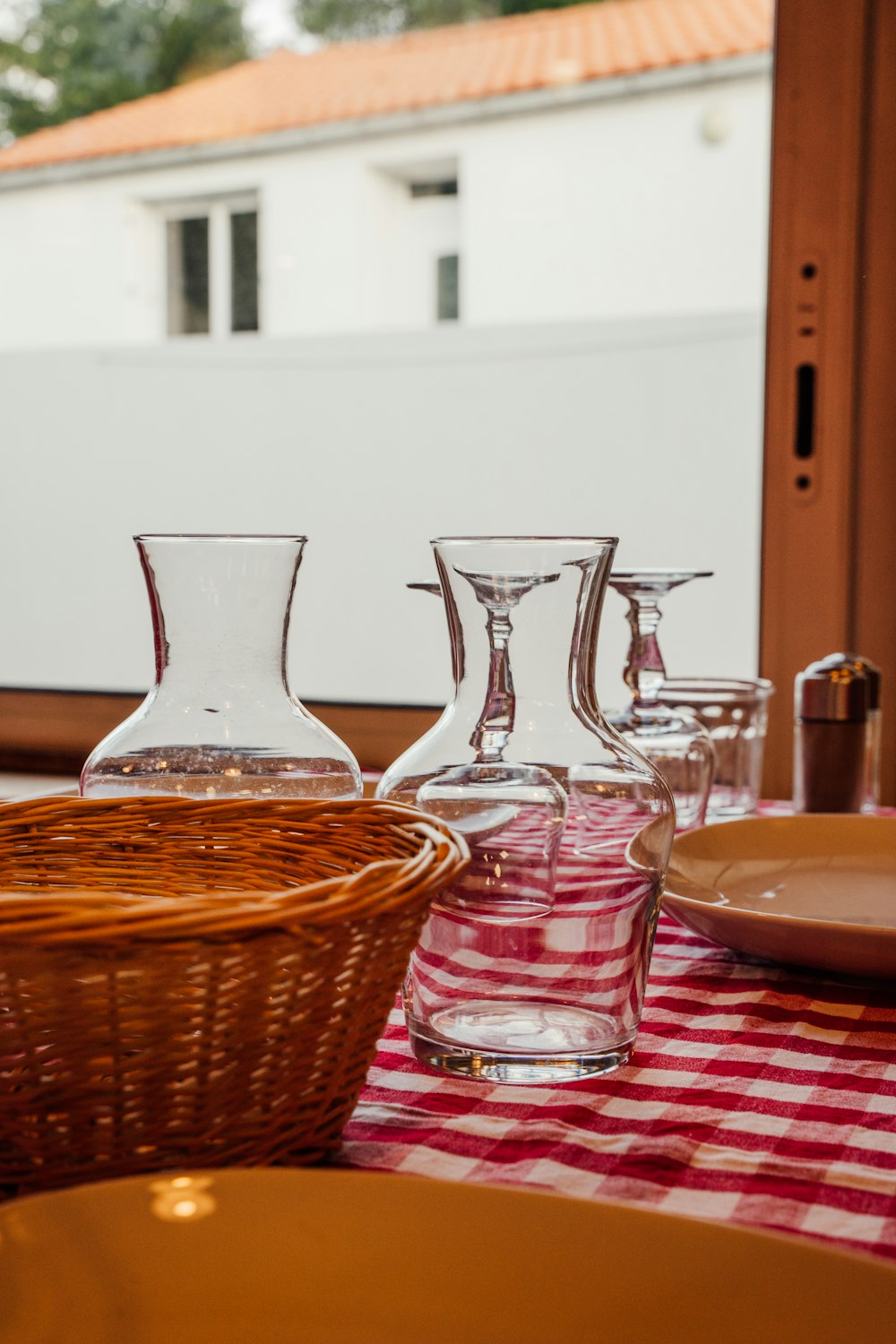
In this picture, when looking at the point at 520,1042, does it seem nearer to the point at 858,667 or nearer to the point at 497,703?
the point at 497,703

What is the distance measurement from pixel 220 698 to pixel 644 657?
0.55m

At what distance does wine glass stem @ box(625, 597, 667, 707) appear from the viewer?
128cm

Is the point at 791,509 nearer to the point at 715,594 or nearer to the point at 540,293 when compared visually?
the point at 715,594

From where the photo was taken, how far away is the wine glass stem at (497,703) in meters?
0.71

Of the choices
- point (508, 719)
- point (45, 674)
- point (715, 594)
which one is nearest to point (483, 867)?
point (508, 719)

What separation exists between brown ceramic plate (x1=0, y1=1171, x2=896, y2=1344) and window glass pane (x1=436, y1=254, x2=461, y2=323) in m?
1.99

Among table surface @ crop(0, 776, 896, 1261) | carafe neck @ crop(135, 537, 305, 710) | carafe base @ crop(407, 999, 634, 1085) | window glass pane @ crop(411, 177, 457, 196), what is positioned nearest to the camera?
table surface @ crop(0, 776, 896, 1261)

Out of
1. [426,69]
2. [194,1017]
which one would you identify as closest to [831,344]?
[426,69]

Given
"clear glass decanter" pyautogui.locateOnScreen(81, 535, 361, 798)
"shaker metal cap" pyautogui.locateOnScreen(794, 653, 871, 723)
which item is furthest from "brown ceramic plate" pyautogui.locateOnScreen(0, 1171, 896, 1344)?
"shaker metal cap" pyautogui.locateOnScreen(794, 653, 871, 723)

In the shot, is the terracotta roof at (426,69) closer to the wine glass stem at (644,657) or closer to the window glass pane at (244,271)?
the window glass pane at (244,271)

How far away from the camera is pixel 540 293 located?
2266mm

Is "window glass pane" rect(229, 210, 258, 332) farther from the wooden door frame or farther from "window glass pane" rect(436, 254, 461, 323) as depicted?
the wooden door frame

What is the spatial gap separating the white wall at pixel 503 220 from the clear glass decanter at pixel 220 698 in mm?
1535

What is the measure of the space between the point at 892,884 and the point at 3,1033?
0.73 m
